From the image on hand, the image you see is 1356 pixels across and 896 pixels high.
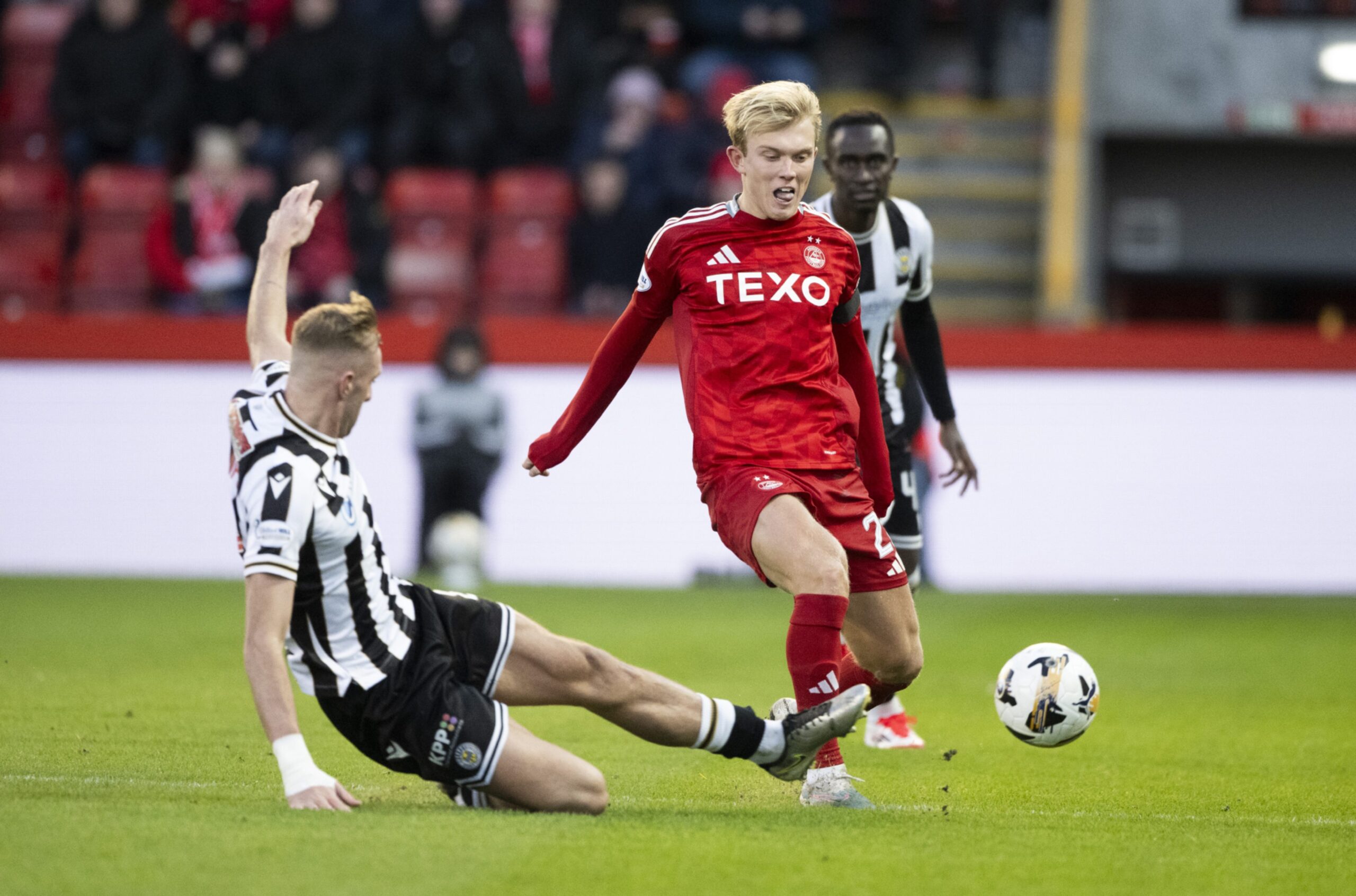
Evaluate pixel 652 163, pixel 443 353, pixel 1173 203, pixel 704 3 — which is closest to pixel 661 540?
pixel 443 353

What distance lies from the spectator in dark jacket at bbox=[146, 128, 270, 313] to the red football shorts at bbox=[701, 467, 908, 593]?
9978mm

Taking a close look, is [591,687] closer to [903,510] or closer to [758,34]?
[903,510]

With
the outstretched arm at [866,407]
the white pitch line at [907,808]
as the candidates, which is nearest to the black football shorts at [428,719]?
the white pitch line at [907,808]

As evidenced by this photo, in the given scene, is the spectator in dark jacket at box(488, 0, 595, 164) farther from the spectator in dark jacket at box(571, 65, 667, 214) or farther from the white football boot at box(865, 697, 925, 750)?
the white football boot at box(865, 697, 925, 750)

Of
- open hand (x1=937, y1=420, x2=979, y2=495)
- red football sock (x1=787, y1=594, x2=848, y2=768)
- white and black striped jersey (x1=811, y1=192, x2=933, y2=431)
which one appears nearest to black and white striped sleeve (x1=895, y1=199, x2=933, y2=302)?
white and black striped jersey (x1=811, y1=192, x2=933, y2=431)

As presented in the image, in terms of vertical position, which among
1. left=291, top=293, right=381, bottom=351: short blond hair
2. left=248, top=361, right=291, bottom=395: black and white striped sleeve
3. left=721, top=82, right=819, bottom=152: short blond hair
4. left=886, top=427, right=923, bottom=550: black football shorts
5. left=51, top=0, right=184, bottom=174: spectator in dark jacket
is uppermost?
left=51, top=0, right=184, bottom=174: spectator in dark jacket

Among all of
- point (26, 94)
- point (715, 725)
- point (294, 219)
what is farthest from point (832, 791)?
point (26, 94)

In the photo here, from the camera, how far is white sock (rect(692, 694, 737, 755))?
5258 mm

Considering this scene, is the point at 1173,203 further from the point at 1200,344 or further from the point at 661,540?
the point at 661,540

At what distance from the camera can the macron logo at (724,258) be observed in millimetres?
5520

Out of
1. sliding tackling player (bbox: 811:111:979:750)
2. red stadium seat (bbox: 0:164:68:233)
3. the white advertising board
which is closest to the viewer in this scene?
sliding tackling player (bbox: 811:111:979:750)

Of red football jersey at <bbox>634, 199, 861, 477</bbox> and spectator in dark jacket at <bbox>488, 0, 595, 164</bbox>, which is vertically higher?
spectator in dark jacket at <bbox>488, 0, 595, 164</bbox>

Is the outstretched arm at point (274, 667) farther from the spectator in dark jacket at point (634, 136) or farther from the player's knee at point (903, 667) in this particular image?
the spectator in dark jacket at point (634, 136)

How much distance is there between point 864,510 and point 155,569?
32.8ft
